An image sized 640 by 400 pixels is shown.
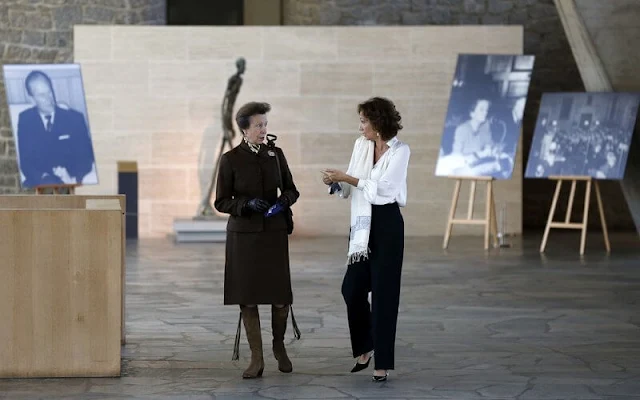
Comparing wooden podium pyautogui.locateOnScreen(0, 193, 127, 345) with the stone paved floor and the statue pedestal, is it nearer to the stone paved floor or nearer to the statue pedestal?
the stone paved floor

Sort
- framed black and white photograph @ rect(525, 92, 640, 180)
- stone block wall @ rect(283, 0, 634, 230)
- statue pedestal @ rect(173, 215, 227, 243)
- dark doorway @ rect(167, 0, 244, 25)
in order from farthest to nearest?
dark doorway @ rect(167, 0, 244, 25) → stone block wall @ rect(283, 0, 634, 230) → statue pedestal @ rect(173, 215, 227, 243) → framed black and white photograph @ rect(525, 92, 640, 180)

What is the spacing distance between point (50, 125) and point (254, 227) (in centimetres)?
616

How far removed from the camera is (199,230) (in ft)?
46.6

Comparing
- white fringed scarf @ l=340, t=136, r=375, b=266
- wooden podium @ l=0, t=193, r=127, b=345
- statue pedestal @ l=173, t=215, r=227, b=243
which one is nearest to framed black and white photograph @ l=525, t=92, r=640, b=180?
statue pedestal @ l=173, t=215, r=227, b=243

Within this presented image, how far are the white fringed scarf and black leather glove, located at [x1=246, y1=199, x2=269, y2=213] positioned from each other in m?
0.37

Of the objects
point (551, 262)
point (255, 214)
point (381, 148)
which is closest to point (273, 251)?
point (255, 214)

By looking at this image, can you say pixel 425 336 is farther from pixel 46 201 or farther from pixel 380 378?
pixel 46 201

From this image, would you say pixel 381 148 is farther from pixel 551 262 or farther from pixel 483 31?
pixel 483 31

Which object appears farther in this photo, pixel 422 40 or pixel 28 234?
pixel 422 40

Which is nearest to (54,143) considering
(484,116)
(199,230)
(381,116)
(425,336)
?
(199,230)

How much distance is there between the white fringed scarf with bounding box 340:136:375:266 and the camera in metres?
5.71

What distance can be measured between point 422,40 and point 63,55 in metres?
4.42

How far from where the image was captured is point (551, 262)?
1172 cm

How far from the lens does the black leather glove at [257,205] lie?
19.0ft
